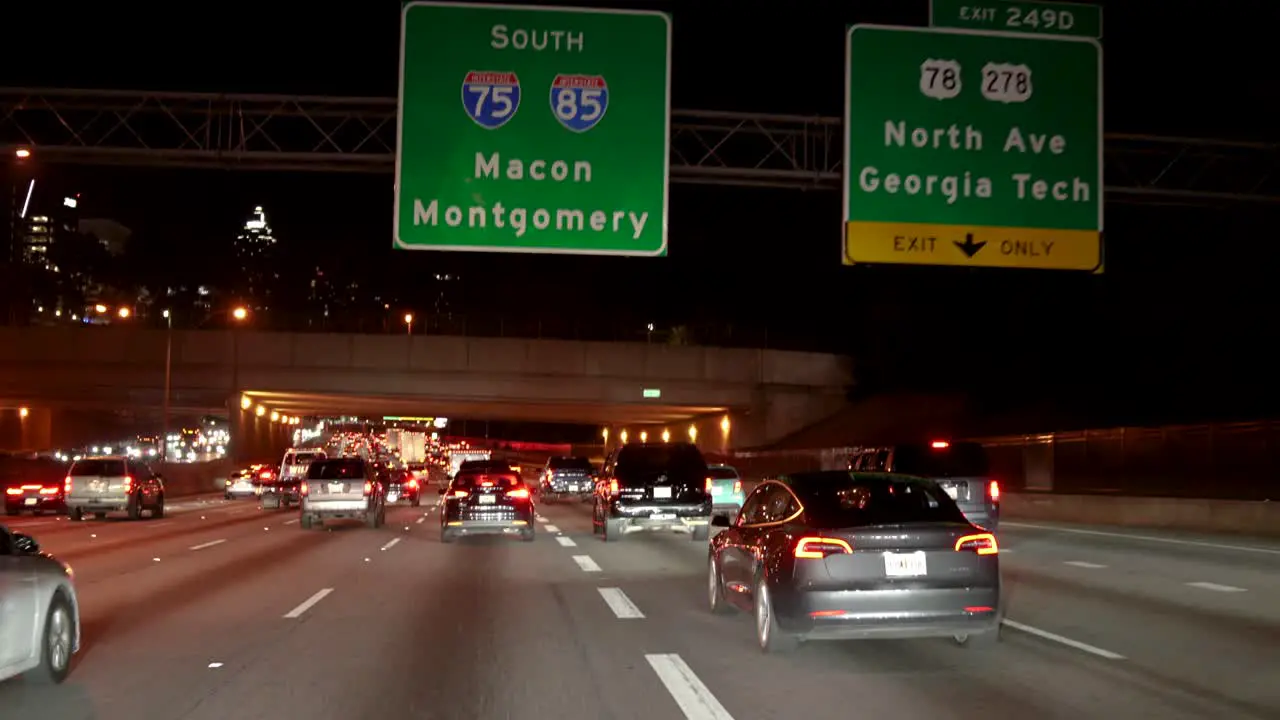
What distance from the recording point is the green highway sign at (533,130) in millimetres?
18156

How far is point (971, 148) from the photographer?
19188 mm

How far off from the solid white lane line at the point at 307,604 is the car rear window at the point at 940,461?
11.4m

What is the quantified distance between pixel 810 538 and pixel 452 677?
3018mm

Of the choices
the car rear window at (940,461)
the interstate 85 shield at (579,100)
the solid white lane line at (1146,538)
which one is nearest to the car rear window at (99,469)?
the interstate 85 shield at (579,100)

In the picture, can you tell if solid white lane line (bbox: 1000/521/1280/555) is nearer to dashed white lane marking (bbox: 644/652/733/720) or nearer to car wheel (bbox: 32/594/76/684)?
dashed white lane marking (bbox: 644/652/733/720)

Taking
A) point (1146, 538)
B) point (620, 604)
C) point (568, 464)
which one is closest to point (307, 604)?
point (620, 604)

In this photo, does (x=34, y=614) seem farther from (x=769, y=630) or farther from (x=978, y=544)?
(x=978, y=544)

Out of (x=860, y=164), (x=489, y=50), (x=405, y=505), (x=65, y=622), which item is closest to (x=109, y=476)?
(x=405, y=505)

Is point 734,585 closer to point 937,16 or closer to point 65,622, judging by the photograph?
point 65,622

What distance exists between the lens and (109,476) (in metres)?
34.0

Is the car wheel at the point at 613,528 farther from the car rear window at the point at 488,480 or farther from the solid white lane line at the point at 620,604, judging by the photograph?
the solid white lane line at the point at 620,604

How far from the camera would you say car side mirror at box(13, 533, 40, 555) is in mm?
9070

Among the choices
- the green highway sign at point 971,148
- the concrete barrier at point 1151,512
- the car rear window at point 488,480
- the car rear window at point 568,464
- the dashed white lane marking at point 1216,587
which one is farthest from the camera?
the car rear window at point 568,464

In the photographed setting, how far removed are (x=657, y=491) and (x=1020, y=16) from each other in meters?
10.8
